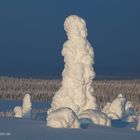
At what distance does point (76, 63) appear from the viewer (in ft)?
74.5

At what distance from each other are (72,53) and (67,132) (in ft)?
17.7

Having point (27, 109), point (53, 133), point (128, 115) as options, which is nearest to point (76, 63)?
point (27, 109)

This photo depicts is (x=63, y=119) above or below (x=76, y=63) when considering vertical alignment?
below

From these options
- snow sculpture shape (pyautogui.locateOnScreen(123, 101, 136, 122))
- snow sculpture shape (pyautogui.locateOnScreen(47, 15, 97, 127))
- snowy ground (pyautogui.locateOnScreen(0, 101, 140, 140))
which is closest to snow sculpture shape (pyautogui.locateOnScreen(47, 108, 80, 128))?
snowy ground (pyautogui.locateOnScreen(0, 101, 140, 140))

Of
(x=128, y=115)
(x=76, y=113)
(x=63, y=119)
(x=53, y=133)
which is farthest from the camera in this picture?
(x=128, y=115)

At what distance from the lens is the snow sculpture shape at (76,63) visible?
22.6 m

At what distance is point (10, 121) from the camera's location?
64.1ft

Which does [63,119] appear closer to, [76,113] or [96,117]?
[96,117]

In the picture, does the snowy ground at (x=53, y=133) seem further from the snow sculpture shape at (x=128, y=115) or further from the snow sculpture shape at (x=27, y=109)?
the snow sculpture shape at (x=27, y=109)

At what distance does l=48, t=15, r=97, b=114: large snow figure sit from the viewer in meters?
22.6

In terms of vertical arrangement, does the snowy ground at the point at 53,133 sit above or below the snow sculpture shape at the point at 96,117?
below

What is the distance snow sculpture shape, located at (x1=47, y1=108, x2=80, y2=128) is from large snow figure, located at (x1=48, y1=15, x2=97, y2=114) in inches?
161

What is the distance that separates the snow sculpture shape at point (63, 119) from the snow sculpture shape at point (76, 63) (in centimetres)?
403

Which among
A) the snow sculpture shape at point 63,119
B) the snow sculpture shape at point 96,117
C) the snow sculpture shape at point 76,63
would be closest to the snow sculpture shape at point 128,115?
the snow sculpture shape at point 76,63
